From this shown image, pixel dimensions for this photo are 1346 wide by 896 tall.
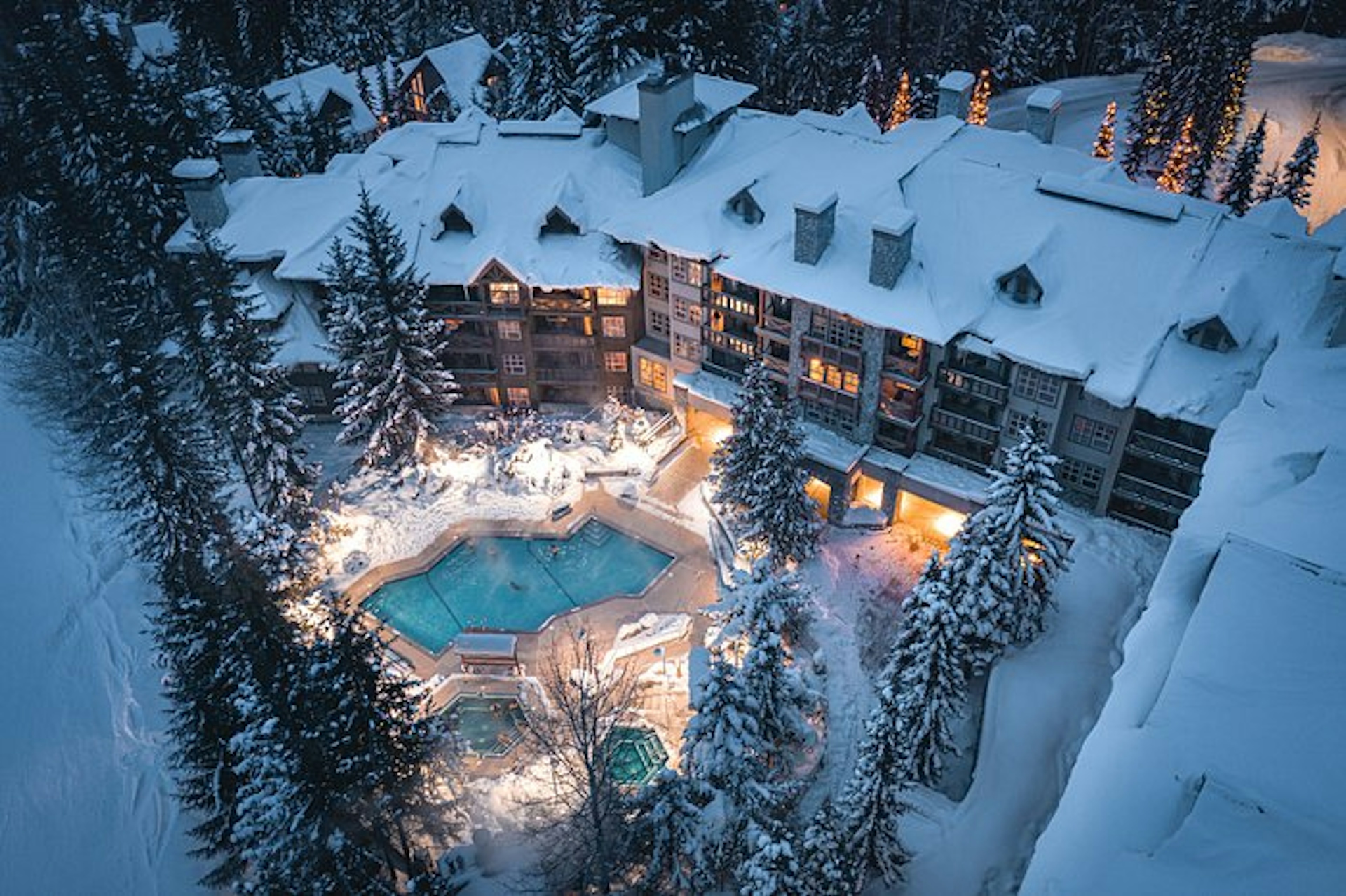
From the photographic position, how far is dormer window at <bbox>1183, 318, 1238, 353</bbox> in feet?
120

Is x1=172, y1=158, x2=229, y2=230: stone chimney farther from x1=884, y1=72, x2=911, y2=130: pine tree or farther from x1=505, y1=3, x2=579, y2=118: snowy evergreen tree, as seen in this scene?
x1=884, y1=72, x2=911, y2=130: pine tree

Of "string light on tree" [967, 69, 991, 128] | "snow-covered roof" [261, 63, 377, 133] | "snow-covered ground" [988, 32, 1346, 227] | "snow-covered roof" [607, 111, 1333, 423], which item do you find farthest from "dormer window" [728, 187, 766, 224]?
"snow-covered roof" [261, 63, 377, 133]

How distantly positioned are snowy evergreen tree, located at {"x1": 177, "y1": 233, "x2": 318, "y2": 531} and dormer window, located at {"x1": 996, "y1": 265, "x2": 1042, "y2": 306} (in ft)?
105

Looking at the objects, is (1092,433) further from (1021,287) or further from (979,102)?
(979,102)

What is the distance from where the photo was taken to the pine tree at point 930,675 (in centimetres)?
3127

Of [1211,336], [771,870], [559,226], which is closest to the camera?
[771,870]

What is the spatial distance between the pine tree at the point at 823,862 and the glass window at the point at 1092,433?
20285 millimetres

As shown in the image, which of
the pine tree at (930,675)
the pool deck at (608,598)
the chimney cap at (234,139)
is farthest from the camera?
the chimney cap at (234,139)

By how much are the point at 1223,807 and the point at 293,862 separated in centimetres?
2494

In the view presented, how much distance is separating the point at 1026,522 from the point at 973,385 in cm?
984

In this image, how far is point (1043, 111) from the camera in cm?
5028

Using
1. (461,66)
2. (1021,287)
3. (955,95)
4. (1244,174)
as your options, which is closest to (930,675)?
(1021,287)

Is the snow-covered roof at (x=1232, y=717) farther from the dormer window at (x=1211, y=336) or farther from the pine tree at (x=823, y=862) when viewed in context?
the pine tree at (x=823, y=862)

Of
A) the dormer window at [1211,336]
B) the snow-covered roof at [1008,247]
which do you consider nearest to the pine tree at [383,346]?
the snow-covered roof at [1008,247]
